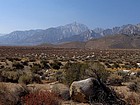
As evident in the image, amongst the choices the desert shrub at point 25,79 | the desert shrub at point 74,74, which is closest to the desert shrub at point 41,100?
the desert shrub at point 74,74

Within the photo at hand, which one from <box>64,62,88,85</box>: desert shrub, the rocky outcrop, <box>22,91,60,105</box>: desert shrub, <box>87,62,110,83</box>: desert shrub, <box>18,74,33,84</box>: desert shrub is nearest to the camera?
<box>22,91,60,105</box>: desert shrub

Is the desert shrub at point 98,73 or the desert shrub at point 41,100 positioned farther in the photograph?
the desert shrub at point 98,73

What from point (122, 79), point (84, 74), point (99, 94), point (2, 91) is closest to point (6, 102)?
point (2, 91)

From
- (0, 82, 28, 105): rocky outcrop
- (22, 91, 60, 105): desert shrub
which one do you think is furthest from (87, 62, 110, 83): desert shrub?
(22, 91, 60, 105): desert shrub

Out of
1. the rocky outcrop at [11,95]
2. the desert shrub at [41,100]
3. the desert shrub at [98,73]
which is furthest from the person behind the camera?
the desert shrub at [98,73]

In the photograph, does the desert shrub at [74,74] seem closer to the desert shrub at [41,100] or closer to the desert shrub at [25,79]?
the desert shrub at [25,79]

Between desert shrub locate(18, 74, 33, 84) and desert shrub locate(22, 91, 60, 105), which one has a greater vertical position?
desert shrub locate(22, 91, 60, 105)

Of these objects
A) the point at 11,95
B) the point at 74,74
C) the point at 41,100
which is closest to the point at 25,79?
the point at 74,74

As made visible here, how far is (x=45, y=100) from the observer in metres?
11.1

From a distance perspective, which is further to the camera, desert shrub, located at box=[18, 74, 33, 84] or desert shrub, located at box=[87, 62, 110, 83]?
desert shrub, located at box=[18, 74, 33, 84]

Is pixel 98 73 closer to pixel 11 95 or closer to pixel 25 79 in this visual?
pixel 25 79

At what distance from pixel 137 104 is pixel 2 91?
530 cm

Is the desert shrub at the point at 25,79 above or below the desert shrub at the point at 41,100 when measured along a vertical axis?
below

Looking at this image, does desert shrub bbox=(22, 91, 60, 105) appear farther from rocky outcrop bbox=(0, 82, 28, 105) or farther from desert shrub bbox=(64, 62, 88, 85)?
desert shrub bbox=(64, 62, 88, 85)
